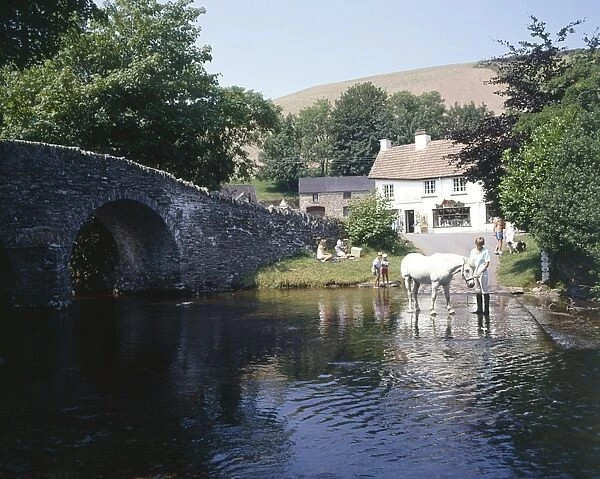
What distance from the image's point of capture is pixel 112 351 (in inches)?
574

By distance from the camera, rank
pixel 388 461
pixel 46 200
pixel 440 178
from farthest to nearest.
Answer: pixel 440 178
pixel 46 200
pixel 388 461

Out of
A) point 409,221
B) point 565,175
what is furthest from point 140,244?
point 409,221

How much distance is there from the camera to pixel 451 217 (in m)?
58.7

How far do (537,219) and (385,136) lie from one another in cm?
6620

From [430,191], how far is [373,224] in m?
25.5

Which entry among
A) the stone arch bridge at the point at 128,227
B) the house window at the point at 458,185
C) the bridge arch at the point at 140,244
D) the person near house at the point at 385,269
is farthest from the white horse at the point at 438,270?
the house window at the point at 458,185

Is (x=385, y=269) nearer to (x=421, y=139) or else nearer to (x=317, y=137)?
(x=421, y=139)

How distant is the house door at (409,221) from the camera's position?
199 feet

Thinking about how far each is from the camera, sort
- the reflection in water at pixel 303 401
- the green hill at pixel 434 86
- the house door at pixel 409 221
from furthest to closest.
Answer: the green hill at pixel 434 86, the house door at pixel 409 221, the reflection in water at pixel 303 401

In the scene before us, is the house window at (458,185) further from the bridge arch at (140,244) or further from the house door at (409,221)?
the bridge arch at (140,244)

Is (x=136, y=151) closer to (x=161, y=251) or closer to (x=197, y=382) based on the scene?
(x=161, y=251)

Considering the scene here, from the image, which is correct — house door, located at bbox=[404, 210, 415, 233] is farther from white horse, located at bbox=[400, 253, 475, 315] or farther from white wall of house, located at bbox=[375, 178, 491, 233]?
white horse, located at bbox=[400, 253, 475, 315]

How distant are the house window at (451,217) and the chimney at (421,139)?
694 cm

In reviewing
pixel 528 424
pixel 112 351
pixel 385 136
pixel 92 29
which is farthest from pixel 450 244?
pixel 385 136
